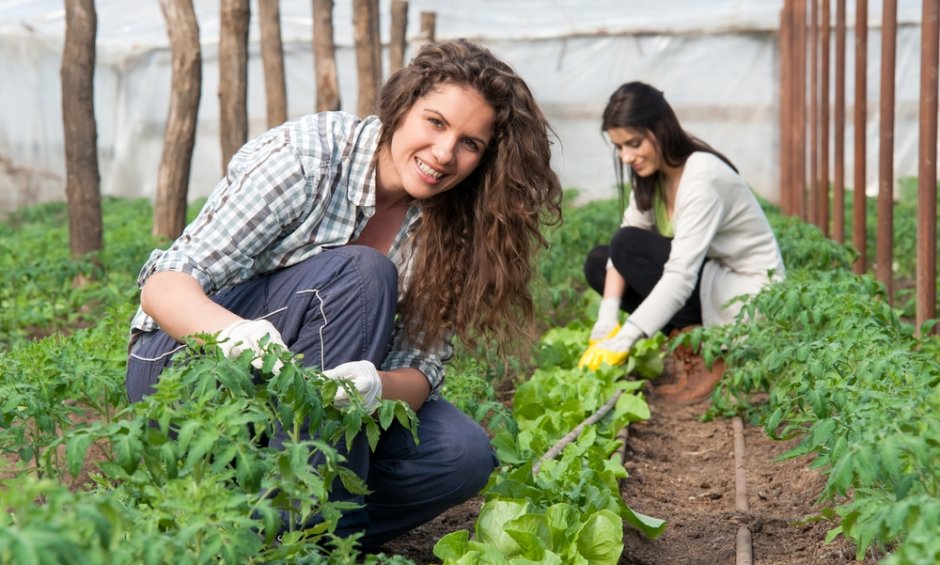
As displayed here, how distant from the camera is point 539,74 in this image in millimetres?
17828

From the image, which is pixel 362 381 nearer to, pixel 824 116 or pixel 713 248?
pixel 713 248

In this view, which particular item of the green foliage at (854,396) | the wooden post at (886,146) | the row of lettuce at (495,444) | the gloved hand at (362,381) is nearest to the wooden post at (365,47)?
the wooden post at (886,146)

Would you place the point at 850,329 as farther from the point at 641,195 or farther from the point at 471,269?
the point at 641,195

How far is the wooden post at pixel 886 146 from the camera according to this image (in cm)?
540

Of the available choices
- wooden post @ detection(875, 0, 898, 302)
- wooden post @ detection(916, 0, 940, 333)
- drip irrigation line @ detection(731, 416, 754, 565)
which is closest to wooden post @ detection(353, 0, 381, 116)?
wooden post @ detection(875, 0, 898, 302)

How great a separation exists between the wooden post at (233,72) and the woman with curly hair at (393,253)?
491cm

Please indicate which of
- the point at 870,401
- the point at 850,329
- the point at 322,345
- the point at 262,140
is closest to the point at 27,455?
the point at 322,345

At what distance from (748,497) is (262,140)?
1917mm

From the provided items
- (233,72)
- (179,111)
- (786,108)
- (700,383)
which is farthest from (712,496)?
(786,108)

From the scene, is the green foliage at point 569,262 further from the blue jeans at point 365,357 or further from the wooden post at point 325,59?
the blue jeans at point 365,357

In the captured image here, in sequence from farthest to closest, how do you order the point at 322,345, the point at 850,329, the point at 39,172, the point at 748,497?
the point at 39,172 → the point at 748,497 → the point at 850,329 → the point at 322,345

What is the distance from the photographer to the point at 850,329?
3.34 meters

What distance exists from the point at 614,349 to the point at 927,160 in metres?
1.40

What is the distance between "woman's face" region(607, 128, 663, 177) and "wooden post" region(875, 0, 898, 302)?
113 cm
